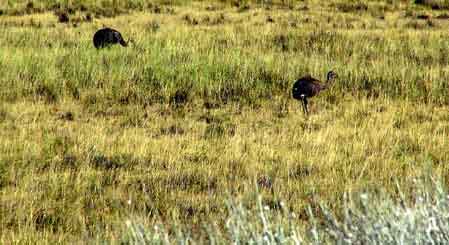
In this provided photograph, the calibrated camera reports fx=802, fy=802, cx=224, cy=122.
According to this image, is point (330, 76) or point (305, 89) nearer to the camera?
point (305, 89)

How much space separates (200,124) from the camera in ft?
30.4

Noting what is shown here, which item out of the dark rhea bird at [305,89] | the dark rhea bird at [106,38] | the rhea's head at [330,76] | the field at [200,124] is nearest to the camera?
the field at [200,124]

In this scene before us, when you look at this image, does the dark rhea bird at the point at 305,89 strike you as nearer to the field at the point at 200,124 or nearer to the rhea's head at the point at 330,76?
the field at the point at 200,124

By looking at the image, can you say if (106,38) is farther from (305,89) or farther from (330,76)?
(305,89)

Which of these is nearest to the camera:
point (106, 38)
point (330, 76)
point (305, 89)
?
point (305, 89)

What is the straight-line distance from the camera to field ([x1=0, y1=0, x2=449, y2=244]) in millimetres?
6105

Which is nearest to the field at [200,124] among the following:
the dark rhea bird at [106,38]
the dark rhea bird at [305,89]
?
the dark rhea bird at [305,89]

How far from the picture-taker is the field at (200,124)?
20.0 ft

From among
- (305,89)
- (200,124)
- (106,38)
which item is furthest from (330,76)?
(106,38)

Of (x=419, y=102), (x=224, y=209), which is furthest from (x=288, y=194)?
(x=419, y=102)

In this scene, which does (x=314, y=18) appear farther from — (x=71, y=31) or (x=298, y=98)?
(x=298, y=98)

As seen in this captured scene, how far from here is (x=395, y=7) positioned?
84.1 feet

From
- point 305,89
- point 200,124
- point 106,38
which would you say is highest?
point 106,38

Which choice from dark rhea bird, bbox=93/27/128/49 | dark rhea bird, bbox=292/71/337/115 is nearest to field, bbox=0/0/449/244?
dark rhea bird, bbox=292/71/337/115
